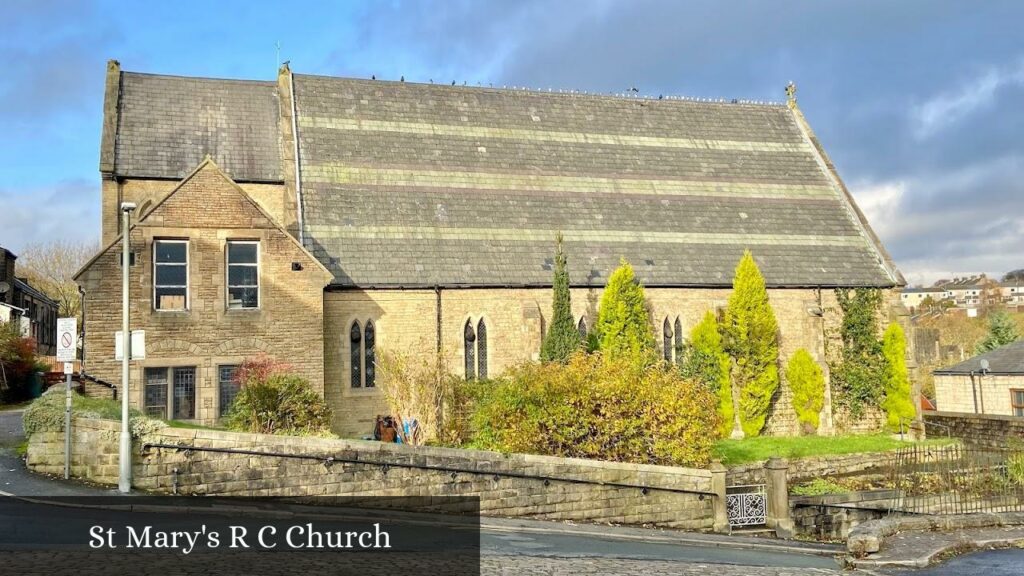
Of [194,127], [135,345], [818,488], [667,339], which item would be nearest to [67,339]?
[135,345]

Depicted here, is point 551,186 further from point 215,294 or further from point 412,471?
point 412,471

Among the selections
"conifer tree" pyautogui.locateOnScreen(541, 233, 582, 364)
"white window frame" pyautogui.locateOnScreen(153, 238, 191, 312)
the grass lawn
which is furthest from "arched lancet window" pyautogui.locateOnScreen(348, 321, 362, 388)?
the grass lawn

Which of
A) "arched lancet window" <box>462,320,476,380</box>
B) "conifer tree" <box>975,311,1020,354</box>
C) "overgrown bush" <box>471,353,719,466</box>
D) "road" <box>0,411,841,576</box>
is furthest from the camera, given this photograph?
"conifer tree" <box>975,311,1020,354</box>

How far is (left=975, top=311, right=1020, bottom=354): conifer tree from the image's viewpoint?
49000 millimetres

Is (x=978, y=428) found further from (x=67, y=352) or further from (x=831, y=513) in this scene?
(x=67, y=352)

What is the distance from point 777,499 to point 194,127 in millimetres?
21602

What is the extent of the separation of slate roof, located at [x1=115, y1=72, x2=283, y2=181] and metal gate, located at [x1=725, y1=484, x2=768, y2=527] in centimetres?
1749

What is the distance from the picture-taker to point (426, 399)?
22172mm

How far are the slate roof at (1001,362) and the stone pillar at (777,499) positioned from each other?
66.3ft

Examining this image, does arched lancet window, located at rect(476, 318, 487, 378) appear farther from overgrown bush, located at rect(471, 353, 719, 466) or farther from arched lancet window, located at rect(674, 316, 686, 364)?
arched lancet window, located at rect(674, 316, 686, 364)

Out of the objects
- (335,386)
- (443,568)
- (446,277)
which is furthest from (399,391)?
(443,568)

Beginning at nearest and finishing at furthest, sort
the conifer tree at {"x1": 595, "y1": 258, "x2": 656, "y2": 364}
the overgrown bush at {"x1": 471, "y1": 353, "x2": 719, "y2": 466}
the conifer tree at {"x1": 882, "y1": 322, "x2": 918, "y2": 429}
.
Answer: the overgrown bush at {"x1": 471, "y1": 353, "x2": 719, "y2": 466}
the conifer tree at {"x1": 595, "y1": 258, "x2": 656, "y2": 364}
the conifer tree at {"x1": 882, "y1": 322, "x2": 918, "y2": 429}

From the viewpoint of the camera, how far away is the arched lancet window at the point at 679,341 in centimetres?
2726

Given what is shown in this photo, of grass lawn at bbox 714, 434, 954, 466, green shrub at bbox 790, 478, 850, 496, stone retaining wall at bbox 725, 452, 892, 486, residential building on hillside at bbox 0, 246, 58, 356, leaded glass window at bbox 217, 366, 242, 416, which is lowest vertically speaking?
green shrub at bbox 790, 478, 850, 496
